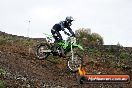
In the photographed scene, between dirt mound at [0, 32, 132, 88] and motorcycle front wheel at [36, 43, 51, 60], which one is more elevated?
motorcycle front wheel at [36, 43, 51, 60]

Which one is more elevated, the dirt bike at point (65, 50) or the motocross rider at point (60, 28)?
the motocross rider at point (60, 28)

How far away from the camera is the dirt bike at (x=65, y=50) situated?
90.1 ft

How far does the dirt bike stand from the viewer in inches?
1081

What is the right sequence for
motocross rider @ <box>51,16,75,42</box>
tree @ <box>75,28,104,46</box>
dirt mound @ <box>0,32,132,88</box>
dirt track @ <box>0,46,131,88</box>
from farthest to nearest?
1. tree @ <box>75,28,104,46</box>
2. motocross rider @ <box>51,16,75,42</box>
3. dirt mound @ <box>0,32,132,88</box>
4. dirt track @ <box>0,46,131,88</box>

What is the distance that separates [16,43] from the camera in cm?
3559

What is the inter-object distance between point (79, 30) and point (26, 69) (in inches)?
1096

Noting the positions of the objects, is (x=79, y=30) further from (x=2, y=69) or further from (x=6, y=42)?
(x=2, y=69)

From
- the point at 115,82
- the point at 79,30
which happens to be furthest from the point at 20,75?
the point at 79,30

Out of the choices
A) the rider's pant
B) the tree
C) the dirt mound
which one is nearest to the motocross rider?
the rider's pant

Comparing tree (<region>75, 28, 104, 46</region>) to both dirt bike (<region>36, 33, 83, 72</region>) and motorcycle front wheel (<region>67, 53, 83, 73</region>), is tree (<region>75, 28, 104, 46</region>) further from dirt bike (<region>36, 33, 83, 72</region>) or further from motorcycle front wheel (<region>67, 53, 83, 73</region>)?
motorcycle front wheel (<region>67, 53, 83, 73</region>)

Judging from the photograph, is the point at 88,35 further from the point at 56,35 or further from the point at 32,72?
the point at 32,72

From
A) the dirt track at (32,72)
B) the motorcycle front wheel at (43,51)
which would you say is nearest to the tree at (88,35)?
the dirt track at (32,72)

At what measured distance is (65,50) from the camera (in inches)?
1106

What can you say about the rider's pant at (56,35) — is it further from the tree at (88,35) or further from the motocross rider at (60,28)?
the tree at (88,35)
